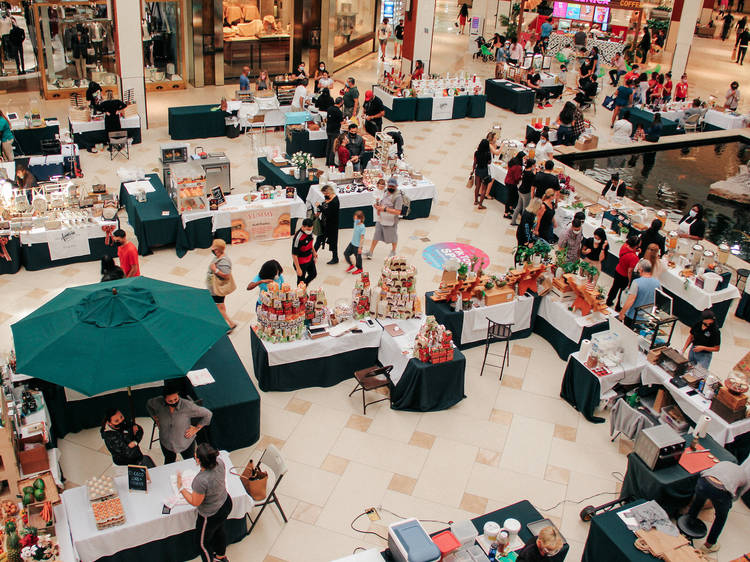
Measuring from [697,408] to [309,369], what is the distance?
4.24 m

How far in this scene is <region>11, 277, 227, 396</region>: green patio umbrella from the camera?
578 centimetres

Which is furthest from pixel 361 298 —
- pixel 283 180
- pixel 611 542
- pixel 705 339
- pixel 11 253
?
pixel 11 253

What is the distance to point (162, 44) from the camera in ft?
65.5

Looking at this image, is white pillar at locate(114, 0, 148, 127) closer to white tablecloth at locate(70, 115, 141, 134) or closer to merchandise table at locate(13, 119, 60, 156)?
white tablecloth at locate(70, 115, 141, 134)

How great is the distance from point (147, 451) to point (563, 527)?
4231 millimetres

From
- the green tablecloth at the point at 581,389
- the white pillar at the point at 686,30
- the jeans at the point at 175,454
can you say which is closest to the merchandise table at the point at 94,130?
the jeans at the point at 175,454

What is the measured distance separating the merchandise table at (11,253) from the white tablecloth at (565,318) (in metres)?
7.47

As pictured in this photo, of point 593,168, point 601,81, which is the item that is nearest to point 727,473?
point 593,168

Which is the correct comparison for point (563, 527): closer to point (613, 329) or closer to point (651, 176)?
point (613, 329)

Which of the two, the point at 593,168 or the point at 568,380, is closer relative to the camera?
the point at 568,380

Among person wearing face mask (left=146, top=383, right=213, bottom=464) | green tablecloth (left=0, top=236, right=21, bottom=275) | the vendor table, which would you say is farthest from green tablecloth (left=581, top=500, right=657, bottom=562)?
the vendor table

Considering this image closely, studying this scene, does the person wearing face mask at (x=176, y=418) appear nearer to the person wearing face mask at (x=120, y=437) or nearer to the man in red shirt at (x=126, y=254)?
the person wearing face mask at (x=120, y=437)

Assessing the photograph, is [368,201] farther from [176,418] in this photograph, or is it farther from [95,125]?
[176,418]

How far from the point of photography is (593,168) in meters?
16.1
